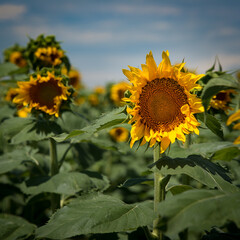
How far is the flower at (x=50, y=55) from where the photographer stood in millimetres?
2832

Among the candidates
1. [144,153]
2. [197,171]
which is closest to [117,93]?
[144,153]

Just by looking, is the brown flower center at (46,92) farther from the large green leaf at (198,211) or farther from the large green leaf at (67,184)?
the large green leaf at (198,211)

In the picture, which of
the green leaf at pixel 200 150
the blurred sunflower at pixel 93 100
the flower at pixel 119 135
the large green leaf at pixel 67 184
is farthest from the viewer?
the blurred sunflower at pixel 93 100

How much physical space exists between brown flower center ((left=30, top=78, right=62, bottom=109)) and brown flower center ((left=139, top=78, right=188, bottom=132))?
1036 millimetres

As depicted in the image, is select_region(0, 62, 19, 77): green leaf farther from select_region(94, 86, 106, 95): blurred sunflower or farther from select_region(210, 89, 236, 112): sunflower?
select_region(94, 86, 106, 95): blurred sunflower

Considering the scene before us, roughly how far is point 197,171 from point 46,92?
1.48 meters

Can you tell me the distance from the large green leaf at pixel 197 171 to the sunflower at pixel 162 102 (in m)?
0.11

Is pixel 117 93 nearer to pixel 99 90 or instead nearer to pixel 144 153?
pixel 99 90

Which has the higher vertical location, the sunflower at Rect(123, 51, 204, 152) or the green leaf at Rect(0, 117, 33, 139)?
the sunflower at Rect(123, 51, 204, 152)

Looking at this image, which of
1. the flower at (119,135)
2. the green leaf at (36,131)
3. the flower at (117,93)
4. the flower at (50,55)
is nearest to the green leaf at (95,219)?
the green leaf at (36,131)

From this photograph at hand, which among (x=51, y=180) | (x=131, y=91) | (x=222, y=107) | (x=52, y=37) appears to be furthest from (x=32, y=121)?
(x=222, y=107)

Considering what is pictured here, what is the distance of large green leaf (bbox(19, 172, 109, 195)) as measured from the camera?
213 cm

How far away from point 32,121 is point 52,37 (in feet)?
3.44

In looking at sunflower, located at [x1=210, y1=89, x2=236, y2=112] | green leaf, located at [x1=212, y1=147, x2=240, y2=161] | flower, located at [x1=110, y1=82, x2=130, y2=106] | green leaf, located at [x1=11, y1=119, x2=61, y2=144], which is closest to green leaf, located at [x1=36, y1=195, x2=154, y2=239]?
green leaf, located at [x1=212, y1=147, x2=240, y2=161]
